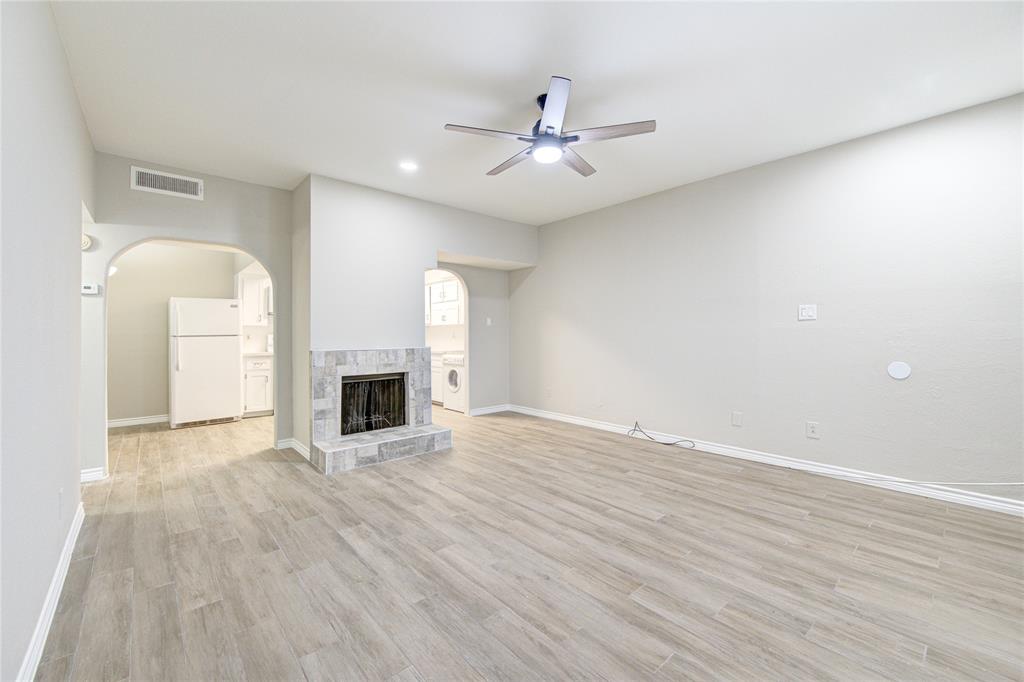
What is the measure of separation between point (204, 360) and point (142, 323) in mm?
1144

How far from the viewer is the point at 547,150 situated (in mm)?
2693

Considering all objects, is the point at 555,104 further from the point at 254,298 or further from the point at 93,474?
the point at 254,298

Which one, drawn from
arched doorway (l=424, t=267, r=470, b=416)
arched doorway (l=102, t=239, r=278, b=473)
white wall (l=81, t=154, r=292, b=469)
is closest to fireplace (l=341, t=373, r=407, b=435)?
white wall (l=81, t=154, r=292, b=469)

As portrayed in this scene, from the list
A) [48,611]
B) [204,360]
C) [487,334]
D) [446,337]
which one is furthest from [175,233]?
[446,337]

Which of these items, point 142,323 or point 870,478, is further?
point 142,323

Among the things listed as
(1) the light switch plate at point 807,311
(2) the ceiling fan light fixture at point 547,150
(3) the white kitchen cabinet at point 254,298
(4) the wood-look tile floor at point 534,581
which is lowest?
(4) the wood-look tile floor at point 534,581

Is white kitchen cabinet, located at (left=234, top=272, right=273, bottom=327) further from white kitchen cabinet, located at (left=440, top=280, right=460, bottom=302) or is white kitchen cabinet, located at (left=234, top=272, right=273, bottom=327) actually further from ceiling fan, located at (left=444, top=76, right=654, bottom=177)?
ceiling fan, located at (left=444, top=76, right=654, bottom=177)

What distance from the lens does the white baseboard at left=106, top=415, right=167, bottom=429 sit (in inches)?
215

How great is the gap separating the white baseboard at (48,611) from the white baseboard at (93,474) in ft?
4.03

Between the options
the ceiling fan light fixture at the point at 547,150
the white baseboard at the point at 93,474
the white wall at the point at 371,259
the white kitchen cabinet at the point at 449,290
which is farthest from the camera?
the white kitchen cabinet at the point at 449,290

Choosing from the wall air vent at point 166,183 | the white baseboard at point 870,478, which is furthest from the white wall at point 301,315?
the white baseboard at point 870,478

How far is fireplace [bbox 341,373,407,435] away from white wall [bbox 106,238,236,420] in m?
3.49

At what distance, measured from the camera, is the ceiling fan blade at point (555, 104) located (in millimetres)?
2326

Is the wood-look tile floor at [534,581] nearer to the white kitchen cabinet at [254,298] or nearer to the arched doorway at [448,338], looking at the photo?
the arched doorway at [448,338]
